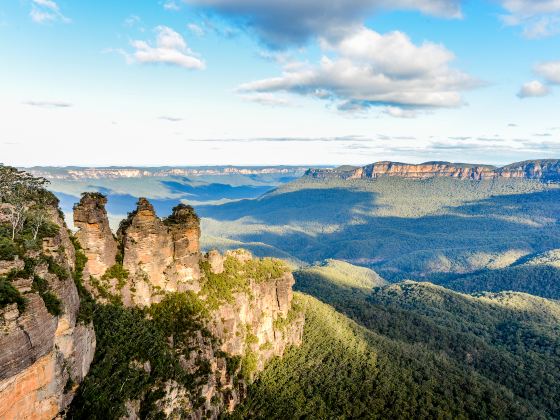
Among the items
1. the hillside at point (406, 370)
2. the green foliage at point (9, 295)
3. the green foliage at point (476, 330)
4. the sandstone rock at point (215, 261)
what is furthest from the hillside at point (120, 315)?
the green foliage at point (476, 330)

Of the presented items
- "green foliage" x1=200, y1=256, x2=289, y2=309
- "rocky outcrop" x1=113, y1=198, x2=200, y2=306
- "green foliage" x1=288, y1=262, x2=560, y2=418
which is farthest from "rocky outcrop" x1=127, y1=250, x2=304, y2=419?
"green foliage" x1=288, y1=262, x2=560, y2=418

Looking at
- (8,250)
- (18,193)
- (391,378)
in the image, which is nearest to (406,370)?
(391,378)

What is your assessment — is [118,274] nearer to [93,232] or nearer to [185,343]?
[93,232]

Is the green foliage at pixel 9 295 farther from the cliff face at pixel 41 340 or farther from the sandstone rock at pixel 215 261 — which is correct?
the sandstone rock at pixel 215 261

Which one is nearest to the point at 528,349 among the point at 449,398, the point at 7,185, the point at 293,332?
the point at 449,398

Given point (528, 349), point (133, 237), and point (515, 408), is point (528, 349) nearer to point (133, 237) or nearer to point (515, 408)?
point (515, 408)

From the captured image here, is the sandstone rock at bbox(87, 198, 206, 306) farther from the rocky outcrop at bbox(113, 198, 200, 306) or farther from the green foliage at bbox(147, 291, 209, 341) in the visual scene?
the green foliage at bbox(147, 291, 209, 341)

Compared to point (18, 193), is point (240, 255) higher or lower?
lower
